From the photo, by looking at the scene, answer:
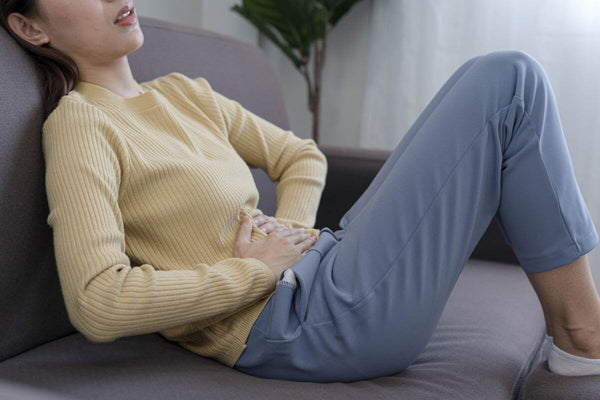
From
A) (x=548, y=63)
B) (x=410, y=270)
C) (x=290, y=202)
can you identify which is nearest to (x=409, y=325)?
(x=410, y=270)

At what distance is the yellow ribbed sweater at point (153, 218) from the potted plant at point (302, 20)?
1198 millimetres

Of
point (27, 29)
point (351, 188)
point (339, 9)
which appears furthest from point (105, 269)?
point (339, 9)

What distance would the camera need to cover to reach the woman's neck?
1.13 m

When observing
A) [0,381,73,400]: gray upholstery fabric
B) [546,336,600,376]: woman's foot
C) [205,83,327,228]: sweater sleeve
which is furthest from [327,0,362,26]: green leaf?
[0,381,73,400]: gray upholstery fabric

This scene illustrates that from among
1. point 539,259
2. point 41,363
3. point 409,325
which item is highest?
point 539,259

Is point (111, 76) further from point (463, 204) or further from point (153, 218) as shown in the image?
point (463, 204)

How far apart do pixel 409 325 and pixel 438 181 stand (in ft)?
0.67

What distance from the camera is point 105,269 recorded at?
0.83m

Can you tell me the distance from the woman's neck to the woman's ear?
0.26ft

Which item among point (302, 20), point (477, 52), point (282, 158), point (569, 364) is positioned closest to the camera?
point (569, 364)

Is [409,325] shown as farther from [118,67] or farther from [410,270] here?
[118,67]

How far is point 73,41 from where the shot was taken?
3.56ft

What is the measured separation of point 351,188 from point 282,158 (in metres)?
0.29

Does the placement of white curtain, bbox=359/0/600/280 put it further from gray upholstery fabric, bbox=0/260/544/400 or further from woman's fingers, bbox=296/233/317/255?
woman's fingers, bbox=296/233/317/255
